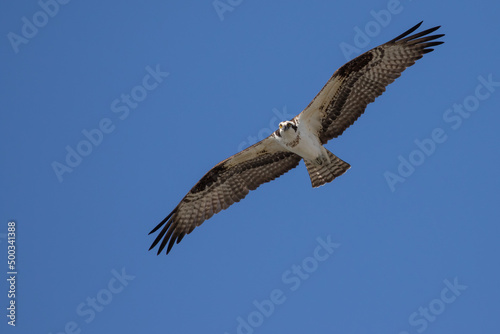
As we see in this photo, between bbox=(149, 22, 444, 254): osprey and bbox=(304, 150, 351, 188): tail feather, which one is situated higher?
bbox=(149, 22, 444, 254): osprey

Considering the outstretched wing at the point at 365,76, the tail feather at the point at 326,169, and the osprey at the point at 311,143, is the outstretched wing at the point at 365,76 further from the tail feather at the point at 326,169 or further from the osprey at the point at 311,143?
the tail feather at the point at 326,169

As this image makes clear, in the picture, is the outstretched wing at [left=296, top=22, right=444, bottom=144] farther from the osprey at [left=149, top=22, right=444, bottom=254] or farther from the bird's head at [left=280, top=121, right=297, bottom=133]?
the bird's head at [left=280, top=121, right=297, bottom=133]

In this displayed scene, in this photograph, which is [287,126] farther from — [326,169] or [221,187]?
[221,187]

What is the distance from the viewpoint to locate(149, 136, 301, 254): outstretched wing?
1566 centimetres

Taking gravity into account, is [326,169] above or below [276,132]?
below

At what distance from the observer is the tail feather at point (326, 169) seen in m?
15.1

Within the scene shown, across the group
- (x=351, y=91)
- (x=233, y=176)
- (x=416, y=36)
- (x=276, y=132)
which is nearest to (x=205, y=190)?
(x=233, y=176)

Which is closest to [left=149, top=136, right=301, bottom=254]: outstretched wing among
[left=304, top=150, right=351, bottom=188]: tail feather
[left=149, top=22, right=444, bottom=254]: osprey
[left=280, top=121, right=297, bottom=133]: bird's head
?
Result: [left=149, top=22, right=444, bottom=254]: osprey

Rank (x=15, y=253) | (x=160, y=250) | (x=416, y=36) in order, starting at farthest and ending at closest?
(x=15, y=253)
(x=160, y=250)
(x=416, y=36)

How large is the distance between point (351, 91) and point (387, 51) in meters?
0.88

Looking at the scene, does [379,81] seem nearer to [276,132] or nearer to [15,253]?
[276,132]

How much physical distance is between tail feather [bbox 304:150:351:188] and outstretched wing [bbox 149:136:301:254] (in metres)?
0.54

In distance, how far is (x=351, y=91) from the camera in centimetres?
1486

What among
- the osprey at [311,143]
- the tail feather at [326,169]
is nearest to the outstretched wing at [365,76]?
the osprey at [311,143]
